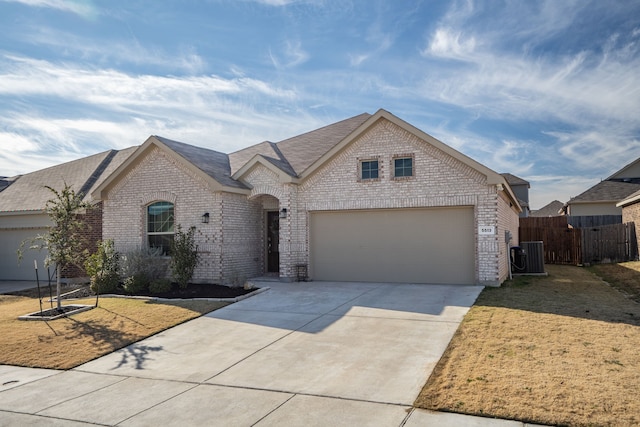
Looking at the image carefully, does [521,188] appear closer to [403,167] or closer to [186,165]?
[403,167]

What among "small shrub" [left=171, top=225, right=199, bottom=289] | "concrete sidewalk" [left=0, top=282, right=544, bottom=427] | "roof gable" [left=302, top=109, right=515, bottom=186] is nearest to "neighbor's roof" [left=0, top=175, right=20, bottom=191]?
"small shrub" [left=171, top=225, right=199, bottom=289]

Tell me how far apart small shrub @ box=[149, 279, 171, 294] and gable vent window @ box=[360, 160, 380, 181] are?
6771 millimetres

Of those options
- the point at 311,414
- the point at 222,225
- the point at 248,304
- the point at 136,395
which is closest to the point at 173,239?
the point at 222,225

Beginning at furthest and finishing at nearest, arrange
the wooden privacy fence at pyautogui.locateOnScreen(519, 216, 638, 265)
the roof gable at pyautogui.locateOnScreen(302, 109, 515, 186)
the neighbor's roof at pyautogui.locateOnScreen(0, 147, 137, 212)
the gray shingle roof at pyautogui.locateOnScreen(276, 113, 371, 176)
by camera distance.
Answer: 1. the wooden privacy fence at pyautogui.locateOnScreen(519, 216, 638, 265)
2. the neighbor's roof at pyautogui.locateOnScreen(0, 147, 137, 212)
3. the gray shingle roof at pyautogui.locateOnScreen(276, 113, 371, 176)
4. the roof gable at pyautogui.locateOnScreen(302, 109, 515, 186)

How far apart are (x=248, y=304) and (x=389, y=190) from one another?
18.4 ft

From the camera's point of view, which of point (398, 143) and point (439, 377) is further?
point (398, 143)

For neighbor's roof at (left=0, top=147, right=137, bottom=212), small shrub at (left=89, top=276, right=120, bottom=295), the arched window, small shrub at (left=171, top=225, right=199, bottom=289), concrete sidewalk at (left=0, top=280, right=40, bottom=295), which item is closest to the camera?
small shrub at (left=89, top=276, right=120, bottom=295)

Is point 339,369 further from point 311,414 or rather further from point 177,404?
point 177,404

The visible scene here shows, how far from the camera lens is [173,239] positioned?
15.2 metres

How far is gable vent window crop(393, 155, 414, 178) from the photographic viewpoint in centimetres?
1382

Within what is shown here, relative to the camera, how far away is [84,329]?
9.48 meters

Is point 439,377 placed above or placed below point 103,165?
below

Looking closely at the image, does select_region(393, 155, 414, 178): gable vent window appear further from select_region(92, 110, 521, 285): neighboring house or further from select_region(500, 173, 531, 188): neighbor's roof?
select_region(500, 173, 531, 188): neighbor's roof

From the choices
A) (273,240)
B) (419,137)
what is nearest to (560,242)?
(419,137)
